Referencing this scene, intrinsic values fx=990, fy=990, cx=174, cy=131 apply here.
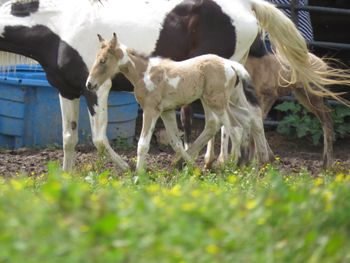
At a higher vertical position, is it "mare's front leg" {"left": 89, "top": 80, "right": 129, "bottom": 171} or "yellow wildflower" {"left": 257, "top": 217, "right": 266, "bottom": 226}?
"yellow wildflower" {"left": 257, "top": 217, "right": 266, "bottom": 226}

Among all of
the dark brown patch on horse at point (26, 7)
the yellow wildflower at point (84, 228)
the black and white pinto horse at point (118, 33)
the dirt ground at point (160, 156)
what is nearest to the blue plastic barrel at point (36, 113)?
the dirt ground at point (160, 156)

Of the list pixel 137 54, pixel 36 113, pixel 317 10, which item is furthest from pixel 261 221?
pixel 317 10

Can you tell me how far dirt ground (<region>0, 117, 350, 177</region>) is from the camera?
9.32 metres

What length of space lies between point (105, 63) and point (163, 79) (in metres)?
0.50

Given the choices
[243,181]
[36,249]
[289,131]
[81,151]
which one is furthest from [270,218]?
[289,131]

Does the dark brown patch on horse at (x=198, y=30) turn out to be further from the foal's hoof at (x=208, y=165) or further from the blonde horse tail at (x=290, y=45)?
the foal's hoof at (x=208, y=165)

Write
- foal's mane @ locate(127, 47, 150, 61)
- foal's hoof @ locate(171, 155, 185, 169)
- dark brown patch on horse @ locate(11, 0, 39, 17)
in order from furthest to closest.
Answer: dark brown patch on horse @ locate(11, 0, 39, 17) < foal's hoof @ locate(171, 155, 185, 169) < foal's mane @ locate(127, 47, 150, 61)

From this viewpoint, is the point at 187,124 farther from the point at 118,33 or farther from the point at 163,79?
the point at 163,79

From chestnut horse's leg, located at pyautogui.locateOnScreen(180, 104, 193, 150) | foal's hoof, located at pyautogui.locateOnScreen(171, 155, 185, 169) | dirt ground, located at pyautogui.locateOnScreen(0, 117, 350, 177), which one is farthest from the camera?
chestnut horse's leg, located at pyautogui.locateOnScreen(180, 104, 193, 150)

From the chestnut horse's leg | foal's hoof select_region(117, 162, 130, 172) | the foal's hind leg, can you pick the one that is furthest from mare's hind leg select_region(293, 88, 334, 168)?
foal's hoof select_region(117, 162, 130, 172)

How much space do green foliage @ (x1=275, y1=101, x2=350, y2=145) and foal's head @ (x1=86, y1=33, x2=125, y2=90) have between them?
3.71 metres

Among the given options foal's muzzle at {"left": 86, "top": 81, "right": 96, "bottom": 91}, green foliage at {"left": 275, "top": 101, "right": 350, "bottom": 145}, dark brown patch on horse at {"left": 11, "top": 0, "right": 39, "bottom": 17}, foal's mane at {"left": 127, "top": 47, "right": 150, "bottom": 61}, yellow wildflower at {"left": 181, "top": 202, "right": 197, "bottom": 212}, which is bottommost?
green foliage at {"left": 275, "top": 101, "right": 350, "bottom": 145}

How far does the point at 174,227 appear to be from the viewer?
153 inches

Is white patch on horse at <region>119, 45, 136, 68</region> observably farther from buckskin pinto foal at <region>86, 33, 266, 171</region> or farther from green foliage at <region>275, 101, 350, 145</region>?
green foliage at <region>275, 101, 350, 145</region>
